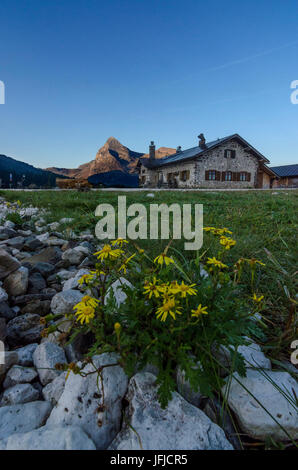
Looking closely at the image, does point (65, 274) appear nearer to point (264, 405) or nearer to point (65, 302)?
point (65, 302)

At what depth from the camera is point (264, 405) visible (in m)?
1.01

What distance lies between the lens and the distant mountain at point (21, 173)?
27.5 m

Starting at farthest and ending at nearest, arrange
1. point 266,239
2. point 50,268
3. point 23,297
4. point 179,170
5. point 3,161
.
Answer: point 3,161 < point 179,170 < point 266,239 < point 50,268 < point 23,297

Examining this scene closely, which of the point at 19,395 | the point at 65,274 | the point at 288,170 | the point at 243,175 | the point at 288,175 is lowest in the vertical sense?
the point at 19,395

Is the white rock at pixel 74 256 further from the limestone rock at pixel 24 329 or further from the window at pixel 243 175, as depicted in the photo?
the window at pixel 243 175

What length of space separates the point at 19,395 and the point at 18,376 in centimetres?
11

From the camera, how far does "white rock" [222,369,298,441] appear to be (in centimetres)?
96

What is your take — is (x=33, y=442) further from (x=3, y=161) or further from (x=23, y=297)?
(x=3, y=161)

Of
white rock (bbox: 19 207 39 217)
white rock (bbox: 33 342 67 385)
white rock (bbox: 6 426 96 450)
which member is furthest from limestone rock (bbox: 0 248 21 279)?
white rock (bbox: 19 207 39 217)

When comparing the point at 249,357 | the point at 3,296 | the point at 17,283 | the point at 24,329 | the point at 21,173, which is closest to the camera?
the point at 249,357

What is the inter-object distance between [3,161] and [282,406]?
4635 cm

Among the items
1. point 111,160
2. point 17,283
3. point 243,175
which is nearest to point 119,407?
point 17,283
